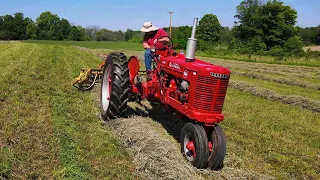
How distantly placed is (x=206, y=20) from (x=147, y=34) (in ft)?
264

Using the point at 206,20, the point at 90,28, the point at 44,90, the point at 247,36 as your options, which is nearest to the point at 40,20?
the point at 90,28

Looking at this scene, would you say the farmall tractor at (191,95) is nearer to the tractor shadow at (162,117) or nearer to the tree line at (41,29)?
the tractor shadow at (162,117)

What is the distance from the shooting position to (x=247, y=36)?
6178cm

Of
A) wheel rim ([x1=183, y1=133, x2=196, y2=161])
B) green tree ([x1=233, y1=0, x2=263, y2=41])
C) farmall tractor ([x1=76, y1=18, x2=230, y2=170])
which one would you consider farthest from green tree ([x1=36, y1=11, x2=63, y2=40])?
wheel rim ([x1=183, y1=133, x2=196, y2=161])

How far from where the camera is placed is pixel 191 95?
4734 mm

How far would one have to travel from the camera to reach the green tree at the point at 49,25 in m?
91.5

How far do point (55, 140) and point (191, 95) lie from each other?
6.95 ft

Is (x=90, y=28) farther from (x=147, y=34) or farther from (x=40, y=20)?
(x=147, y=34)

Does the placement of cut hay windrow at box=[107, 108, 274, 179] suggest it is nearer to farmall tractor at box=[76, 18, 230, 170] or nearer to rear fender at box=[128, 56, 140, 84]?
farmall tractor at box=[76, 18, 230, 170]

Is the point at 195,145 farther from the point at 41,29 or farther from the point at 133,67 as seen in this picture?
the point at 41,29

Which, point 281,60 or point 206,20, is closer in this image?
point 281,60

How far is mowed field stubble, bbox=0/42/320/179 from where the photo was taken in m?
4.22

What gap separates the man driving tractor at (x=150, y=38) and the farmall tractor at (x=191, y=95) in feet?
0.91

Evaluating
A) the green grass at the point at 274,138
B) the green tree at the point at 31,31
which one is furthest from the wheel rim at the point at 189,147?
the green tree at the point at 31,31
